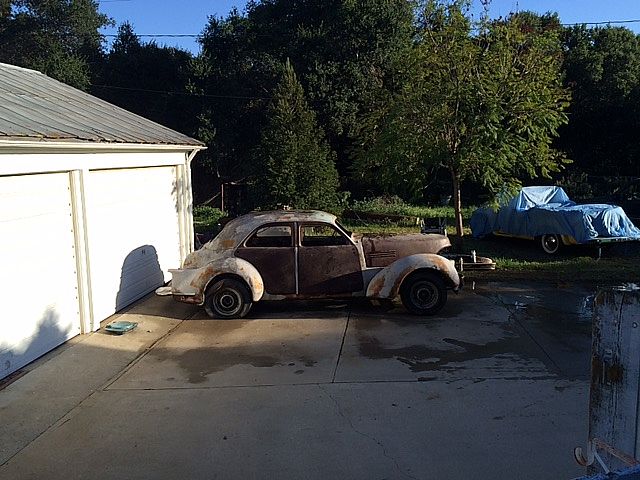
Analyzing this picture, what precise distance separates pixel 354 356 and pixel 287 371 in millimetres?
910

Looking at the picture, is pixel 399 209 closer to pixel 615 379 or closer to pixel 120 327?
pixel 120 327

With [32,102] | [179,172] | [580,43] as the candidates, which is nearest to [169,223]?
[179,172]

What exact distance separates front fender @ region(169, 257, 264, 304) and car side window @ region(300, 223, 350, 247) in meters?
0.92

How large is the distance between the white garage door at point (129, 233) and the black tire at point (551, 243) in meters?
Answer: 8.69

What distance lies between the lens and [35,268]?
7348 millimetres

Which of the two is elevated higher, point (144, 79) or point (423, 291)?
point (144, 79)

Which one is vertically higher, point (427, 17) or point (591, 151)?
point (427, 17)

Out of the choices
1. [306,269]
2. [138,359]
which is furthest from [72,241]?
[306,269]

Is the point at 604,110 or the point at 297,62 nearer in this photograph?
the point at 297,62

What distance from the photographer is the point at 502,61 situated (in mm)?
12375

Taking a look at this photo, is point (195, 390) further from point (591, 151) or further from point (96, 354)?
point (591, 151)

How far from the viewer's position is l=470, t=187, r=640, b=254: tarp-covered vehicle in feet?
45.3

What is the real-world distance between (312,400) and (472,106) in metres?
8.19

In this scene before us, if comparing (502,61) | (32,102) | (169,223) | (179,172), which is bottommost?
(169,223)
